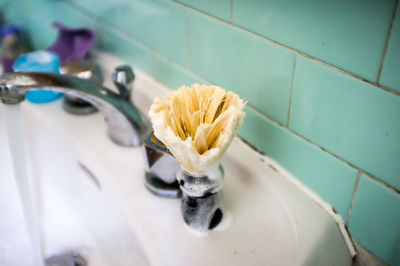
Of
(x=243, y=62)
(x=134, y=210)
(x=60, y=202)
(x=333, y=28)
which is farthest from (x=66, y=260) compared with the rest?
(x=333, y=28)

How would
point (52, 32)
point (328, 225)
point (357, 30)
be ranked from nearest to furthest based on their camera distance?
point (357, 30), point (328, 225), point (52, 32)

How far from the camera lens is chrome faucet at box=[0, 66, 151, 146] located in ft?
1.51

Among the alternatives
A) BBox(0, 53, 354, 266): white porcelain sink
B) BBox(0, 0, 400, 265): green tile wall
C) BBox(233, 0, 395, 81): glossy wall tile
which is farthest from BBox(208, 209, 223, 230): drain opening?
BBox(233, 0, 395, 81): glossy wall tile

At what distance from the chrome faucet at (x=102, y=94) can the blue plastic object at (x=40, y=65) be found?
0.59 feet

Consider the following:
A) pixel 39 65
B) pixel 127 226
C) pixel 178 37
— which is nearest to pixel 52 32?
pixel 39 65

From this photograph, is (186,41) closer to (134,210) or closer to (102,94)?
(102,94)

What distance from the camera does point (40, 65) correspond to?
2.28 feet

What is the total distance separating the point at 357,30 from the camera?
0.37 meters

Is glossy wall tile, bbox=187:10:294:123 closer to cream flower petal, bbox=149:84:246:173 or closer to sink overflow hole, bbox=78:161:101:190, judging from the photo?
cream flower petal, bbox=149:84:246:173

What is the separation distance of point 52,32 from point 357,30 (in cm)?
79

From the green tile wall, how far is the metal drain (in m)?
0.35

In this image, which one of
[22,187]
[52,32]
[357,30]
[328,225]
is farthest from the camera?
[52,32]

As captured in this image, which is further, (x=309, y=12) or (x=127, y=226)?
(x=127, y=226)

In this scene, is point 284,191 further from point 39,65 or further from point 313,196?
point 39,65
